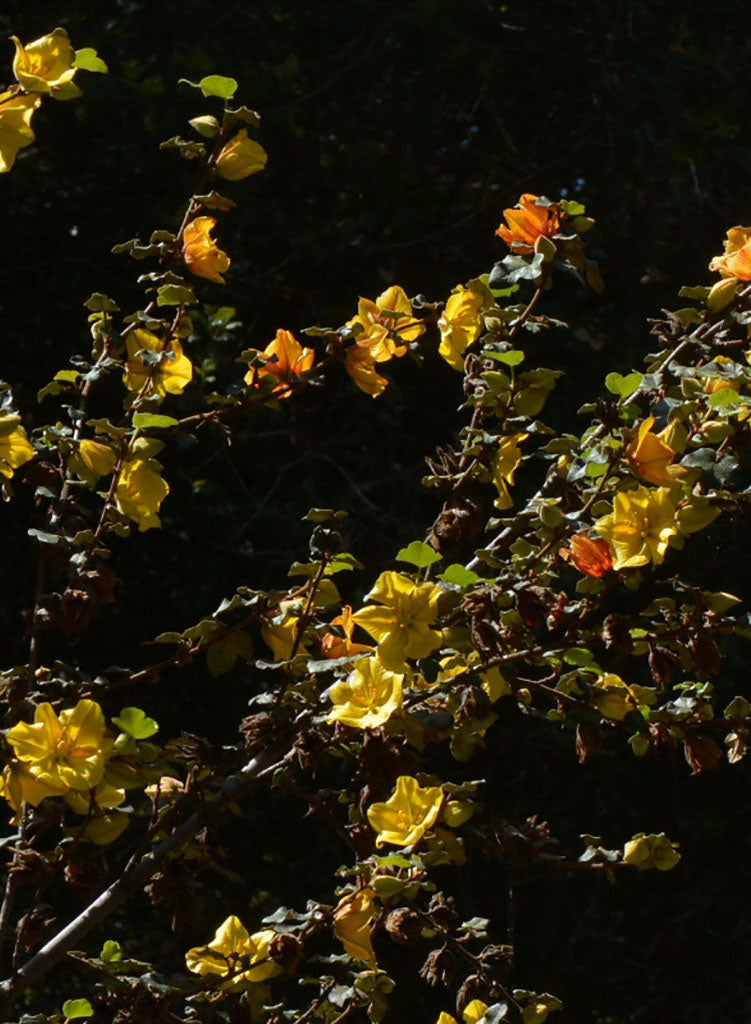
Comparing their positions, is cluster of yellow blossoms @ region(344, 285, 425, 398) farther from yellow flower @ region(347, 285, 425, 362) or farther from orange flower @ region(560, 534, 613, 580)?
orange flower @ region(560, 534, 613, 580)

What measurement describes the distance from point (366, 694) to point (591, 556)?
0.72 feet

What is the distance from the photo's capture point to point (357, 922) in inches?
46.5

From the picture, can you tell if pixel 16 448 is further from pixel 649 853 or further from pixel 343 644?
pixel 649 853

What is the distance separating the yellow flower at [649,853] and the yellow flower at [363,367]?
0.51m

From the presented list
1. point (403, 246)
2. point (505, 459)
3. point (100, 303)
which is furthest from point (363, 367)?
point (403, 246)

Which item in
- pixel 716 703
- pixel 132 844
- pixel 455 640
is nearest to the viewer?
pixel 455 640

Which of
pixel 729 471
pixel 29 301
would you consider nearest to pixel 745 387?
pixel 729 471

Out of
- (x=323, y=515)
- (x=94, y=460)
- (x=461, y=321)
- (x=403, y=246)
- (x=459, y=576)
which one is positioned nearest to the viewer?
(x=459, y=576)

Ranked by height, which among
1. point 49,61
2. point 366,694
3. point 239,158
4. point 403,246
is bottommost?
point 403,246

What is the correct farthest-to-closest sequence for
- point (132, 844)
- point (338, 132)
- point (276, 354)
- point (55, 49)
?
point (338, 132), point (132, 844), point (276, 354), point (55, 49)

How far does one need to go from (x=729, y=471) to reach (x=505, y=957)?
1.58ft

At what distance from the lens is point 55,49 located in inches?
48.1

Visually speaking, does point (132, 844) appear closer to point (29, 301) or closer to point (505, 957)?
point (29, 301)

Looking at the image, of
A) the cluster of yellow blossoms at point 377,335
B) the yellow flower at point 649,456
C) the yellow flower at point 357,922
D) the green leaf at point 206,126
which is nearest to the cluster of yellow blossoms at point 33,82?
the green leaf at point 206,126
